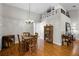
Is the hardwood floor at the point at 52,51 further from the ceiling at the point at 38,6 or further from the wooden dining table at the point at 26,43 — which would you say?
the ceiling at the point at 38,6

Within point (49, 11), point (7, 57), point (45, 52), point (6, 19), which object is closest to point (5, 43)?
point (7, 57)

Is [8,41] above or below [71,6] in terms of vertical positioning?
below

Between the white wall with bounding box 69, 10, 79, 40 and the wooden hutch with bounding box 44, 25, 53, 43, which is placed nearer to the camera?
the white wall with bounding box 69, 10, 79, 40

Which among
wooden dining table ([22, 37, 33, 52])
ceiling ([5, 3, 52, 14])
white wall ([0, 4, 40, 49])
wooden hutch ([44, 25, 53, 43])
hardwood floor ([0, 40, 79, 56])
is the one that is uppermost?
ceiling ([5, 3, 52, 14])

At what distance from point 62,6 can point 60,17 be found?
0.28 metres

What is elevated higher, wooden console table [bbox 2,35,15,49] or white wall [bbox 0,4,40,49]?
white wall [bbox 0,4,40,49]

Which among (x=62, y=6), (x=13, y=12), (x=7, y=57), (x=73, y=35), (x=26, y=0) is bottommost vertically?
(x=7, y=57)

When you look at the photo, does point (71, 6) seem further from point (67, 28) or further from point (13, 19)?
point (13, 19)

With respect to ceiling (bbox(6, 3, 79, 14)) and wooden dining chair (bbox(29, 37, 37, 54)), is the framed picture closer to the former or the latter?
ceiling (bbox(6, 3, 79, 14))

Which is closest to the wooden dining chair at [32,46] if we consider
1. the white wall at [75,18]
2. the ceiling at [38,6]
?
the ceiling at [38,6]

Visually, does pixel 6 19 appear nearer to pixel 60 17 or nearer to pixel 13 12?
pixel 13 12

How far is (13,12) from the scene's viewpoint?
244cm

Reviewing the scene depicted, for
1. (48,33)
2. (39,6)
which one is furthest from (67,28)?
(39,6)

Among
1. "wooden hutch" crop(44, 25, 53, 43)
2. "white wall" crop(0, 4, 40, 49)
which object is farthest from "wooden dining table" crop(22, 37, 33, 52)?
"wooden hutch" crop(44, 25, 53, 43)
